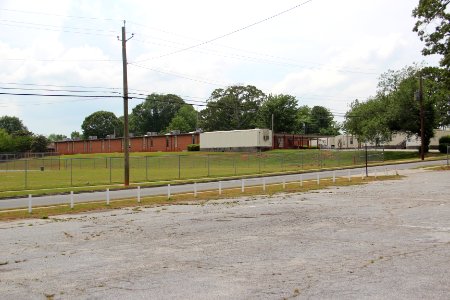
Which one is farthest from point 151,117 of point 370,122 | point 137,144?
point 370,122

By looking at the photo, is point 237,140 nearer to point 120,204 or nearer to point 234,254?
point 120,204

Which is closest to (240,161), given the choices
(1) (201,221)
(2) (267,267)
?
(1) (201,221)

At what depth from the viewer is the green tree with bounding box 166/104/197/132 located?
147m

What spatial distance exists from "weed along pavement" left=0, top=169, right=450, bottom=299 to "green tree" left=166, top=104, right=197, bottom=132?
13011 cm

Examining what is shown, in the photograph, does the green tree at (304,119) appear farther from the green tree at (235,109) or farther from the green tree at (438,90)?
the green tree at (438,90)

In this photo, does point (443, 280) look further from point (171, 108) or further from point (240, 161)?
point (171, 108)

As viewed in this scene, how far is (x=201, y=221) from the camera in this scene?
14.6 meters

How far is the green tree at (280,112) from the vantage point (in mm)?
101000

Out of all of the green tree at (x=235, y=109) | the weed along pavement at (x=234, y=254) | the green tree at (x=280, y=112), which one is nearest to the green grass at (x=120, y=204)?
the weed along pavement at (x=234, y=254)

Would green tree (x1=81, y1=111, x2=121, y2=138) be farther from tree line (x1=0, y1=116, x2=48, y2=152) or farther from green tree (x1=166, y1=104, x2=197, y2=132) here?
tree line (x1=0, y1=116, x2=48, y2=152)

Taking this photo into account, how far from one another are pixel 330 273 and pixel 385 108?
6592 cm

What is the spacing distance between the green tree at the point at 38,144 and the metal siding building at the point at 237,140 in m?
59.0

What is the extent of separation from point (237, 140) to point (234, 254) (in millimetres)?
71901

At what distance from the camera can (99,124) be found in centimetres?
15962
